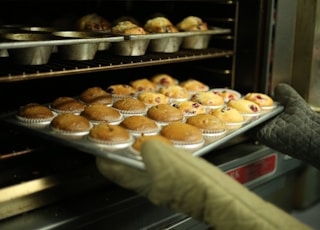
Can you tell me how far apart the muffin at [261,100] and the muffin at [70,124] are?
77cm

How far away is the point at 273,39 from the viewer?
6.65ft

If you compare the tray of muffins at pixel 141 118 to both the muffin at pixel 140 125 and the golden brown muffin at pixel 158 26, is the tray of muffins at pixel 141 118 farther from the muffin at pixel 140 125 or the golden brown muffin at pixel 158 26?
the golden brown muffin at pixel 158 26

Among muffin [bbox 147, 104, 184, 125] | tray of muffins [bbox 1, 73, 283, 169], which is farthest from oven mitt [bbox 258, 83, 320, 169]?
muffin [bbox 147, 104, 184, 125]

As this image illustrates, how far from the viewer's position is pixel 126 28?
183cm

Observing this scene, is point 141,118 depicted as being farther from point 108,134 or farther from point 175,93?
point 175,93

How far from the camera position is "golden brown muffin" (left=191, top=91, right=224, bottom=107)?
1970 millimetres

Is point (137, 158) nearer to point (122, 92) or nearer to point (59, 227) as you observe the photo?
point (59, 227)

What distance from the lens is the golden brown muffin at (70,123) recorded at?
151cm

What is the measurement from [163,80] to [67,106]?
64cm

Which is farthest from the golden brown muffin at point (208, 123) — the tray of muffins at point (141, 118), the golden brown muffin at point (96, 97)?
the golden brown muffin at point (96, 97)

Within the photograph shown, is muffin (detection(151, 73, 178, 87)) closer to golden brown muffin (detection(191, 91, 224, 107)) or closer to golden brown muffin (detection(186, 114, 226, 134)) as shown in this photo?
golden brown muffin (detection(191, 91, 224, 107))

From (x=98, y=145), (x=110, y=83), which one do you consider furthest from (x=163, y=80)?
(x=98, y=145)

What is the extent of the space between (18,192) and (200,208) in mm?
583

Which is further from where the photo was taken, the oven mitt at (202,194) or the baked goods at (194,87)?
the baked goods at (194,87)
